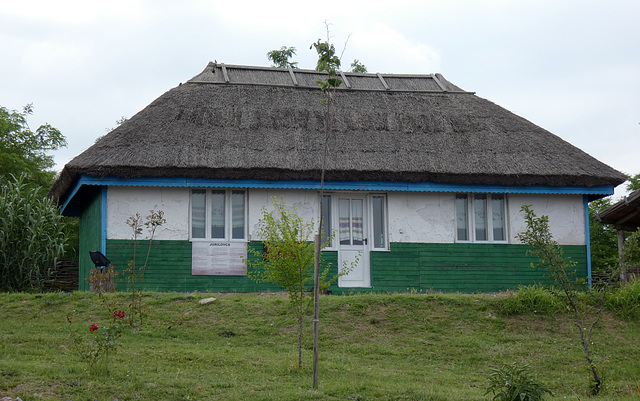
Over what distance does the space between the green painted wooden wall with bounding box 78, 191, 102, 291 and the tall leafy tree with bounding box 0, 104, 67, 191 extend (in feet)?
28.3

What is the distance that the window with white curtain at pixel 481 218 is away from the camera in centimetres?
1681

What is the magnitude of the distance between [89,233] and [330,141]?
6326 mm

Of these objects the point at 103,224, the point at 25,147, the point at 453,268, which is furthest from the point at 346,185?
the point at 25,147

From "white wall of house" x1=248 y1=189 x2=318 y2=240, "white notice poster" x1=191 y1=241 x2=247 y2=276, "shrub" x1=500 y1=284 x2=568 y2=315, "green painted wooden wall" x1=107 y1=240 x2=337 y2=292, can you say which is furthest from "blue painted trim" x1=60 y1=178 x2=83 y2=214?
"shrub" x1=500 y1=284 x2=568 y2=315

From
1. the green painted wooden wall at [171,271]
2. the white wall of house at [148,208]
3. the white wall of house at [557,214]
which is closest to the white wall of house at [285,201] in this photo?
the green painted wooden wall at [171,271]

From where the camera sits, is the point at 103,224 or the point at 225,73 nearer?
the point at 103,224

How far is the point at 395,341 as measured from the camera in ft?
38.4

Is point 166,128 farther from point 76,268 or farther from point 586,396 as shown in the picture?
point 586,396

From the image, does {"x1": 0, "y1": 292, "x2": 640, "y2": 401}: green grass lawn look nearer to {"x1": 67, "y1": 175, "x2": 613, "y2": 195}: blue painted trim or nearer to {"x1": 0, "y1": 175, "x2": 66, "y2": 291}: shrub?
{"x1": 67, "y1": 175, "x2": 613, "y2": 195}: blue painted trim

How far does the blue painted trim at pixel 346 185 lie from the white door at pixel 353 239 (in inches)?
24.0

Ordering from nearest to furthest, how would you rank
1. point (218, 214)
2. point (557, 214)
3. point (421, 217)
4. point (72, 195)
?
point (218, 214) → point (421, 217) → point (557, 214) → point (72, 195)

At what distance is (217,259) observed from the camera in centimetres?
1570

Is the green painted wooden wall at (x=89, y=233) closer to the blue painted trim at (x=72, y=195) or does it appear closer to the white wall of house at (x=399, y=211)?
the blue painted trim at (x=72, y=195)

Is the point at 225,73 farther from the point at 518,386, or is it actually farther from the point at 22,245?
the point at 518,386
